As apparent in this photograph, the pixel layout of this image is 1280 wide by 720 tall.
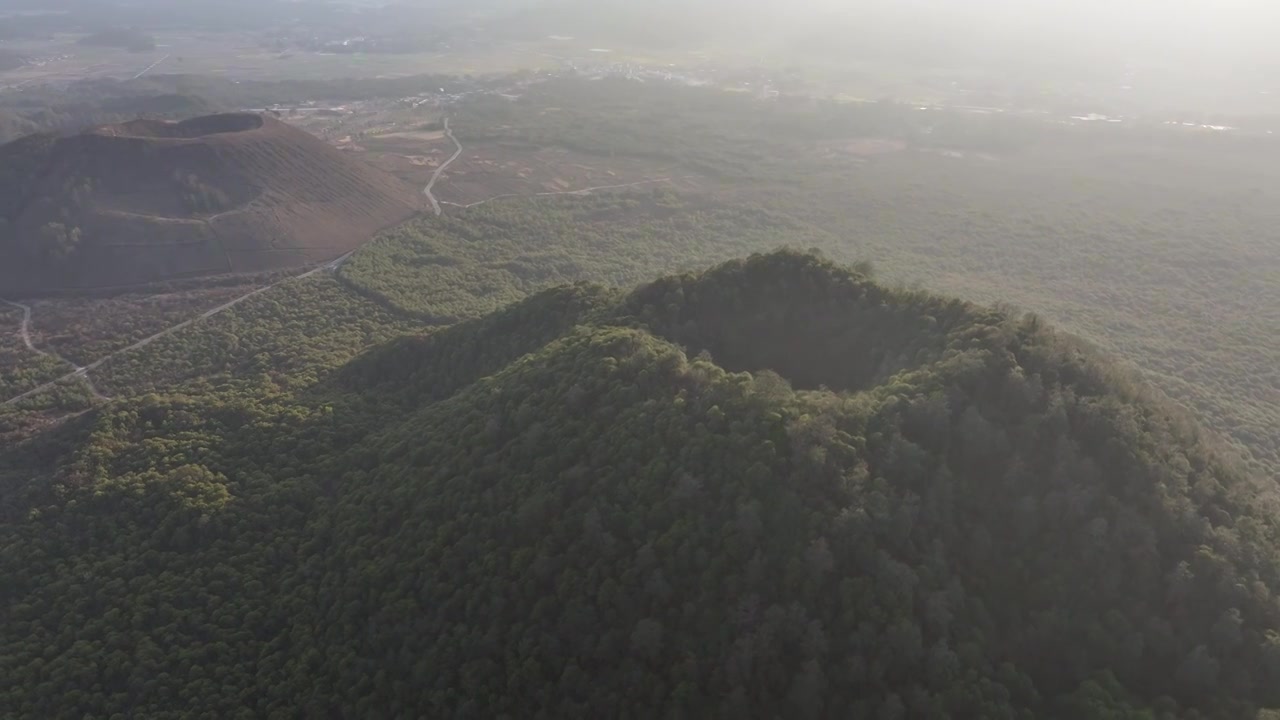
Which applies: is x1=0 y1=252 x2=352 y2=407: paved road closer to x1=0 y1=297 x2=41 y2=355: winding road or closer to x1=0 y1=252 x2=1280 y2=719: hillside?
x1=0 y1=297 x2=41 y2=355: winding road

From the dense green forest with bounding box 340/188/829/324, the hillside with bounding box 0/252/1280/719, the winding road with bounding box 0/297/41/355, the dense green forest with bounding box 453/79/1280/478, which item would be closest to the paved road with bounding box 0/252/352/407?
the winding road with bounding box 0/297/41/355

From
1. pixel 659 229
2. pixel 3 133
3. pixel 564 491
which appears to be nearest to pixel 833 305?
pixel 564 491

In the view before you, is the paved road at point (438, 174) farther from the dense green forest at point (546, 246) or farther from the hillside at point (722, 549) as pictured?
the hillside at point (722, 549)

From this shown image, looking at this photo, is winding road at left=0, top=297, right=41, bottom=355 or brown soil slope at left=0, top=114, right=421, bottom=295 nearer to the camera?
winding road at left=0, top=297, right=41, bottom=355

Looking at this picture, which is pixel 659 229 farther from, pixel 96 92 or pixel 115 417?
pixel 96 92

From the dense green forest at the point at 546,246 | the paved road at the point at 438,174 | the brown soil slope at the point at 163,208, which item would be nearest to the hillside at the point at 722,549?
the dense green forest at the point at 546,246
